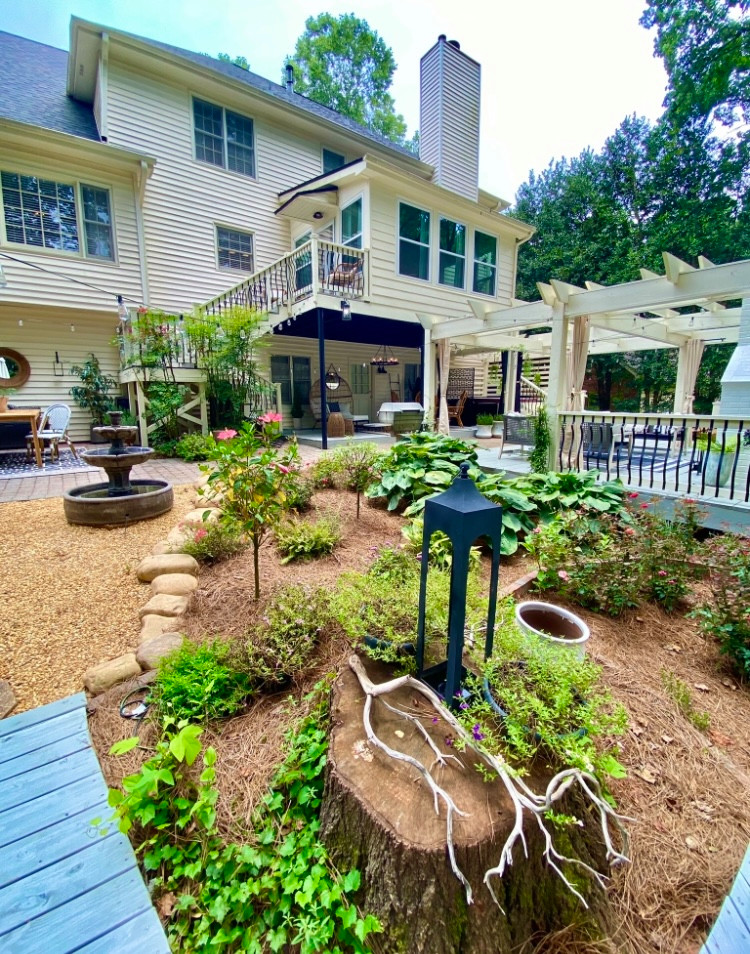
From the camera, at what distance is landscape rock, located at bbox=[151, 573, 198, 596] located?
3.11m

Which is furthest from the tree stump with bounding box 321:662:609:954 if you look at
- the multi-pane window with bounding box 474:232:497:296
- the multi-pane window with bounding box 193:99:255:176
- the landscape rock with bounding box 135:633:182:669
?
the multi-pane window with bounding box 193:99:255:176

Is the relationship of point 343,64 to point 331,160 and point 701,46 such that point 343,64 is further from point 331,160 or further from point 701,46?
point 701,46

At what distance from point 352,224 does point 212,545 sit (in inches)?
354

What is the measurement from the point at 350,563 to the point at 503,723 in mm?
2132

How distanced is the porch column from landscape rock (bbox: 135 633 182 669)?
559cm

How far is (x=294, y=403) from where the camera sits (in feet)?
39.7

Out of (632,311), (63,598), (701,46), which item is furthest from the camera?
(701,46)

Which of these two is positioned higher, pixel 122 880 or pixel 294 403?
pixel 294 403

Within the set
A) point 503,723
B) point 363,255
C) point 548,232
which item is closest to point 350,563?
point 503,723

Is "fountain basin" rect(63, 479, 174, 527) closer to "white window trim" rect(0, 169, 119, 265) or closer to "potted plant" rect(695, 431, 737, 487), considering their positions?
"potted plant" rect(695, 431, 737, 487)

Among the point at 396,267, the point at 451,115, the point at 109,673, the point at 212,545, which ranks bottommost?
the point at 109,673

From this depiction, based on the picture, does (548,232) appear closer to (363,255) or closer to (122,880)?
(363,255)

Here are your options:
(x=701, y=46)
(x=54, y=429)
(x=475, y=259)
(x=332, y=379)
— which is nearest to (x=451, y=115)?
(x=475, y=259)

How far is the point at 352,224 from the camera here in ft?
32.8
